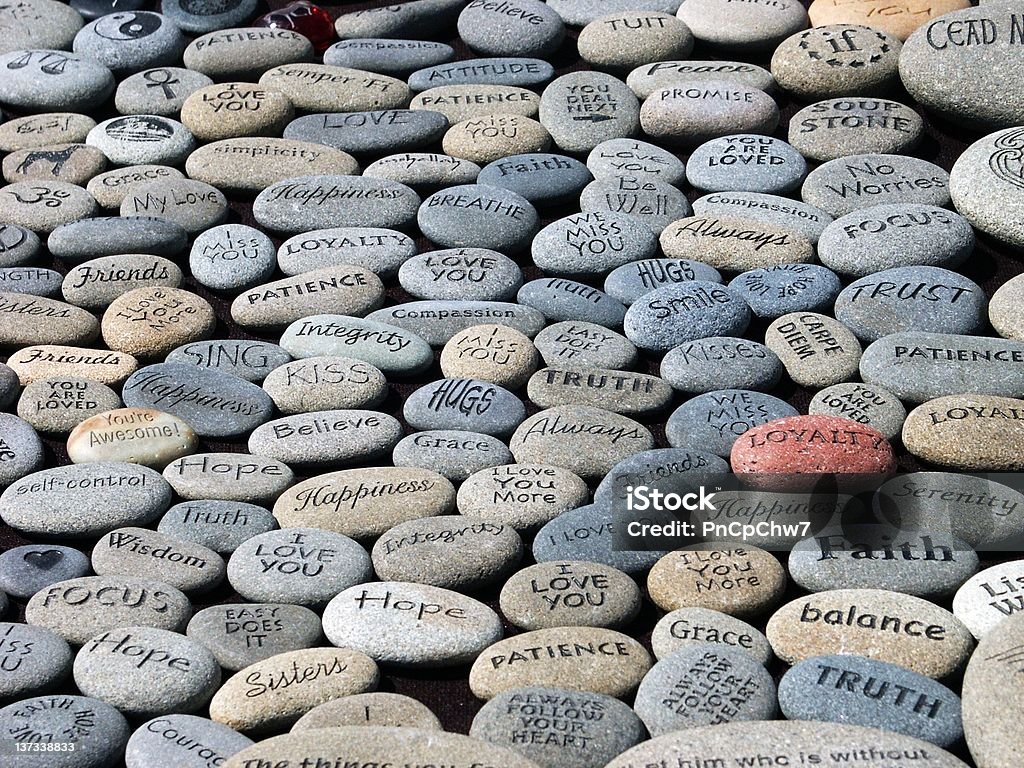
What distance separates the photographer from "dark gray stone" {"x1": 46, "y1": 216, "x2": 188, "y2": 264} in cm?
194

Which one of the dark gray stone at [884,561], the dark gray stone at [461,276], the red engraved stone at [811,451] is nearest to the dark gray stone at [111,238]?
the dark gray stone at [461,276]

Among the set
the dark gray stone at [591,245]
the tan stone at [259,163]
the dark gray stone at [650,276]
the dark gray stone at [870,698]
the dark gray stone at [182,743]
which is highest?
the tan stone at [259,163]

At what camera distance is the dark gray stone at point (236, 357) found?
174cm

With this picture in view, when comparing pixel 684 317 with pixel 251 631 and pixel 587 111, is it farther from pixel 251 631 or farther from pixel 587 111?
pixel 251 631

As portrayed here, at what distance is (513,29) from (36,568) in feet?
3.94

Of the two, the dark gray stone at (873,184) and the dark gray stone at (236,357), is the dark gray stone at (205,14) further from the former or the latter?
the dark gray stone at (873,184)

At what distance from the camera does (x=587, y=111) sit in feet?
6.91

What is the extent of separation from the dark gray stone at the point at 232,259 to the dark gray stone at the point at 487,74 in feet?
1.43

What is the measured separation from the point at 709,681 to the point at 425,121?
1084 mm

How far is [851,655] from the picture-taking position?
133 centimetres

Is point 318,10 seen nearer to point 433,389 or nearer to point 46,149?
point 46,149

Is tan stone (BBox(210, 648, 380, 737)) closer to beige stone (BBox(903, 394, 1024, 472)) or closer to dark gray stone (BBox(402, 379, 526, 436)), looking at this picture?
dark gray stone (BBox(402, 379, 526, 436))

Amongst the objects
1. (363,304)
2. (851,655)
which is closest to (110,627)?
(363,304)

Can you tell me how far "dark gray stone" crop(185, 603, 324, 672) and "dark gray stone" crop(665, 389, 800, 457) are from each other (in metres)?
0.48
